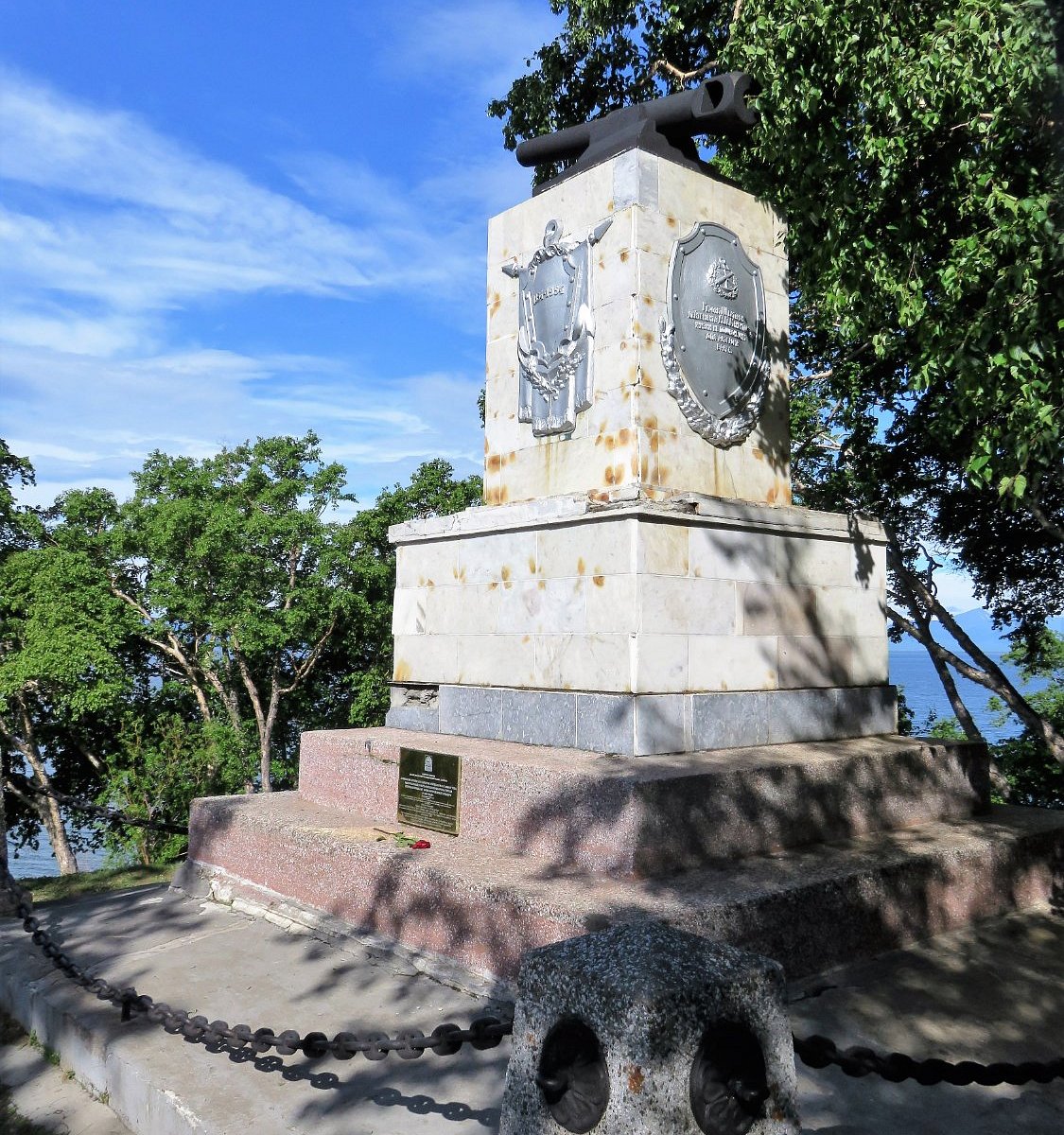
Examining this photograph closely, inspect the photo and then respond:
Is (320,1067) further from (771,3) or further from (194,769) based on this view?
(194,769)

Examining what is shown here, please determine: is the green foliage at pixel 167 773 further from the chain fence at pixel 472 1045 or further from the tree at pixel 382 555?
the chain fence at pixel 472 1045

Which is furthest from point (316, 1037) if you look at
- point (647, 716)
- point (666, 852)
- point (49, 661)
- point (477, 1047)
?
point (49, 661)

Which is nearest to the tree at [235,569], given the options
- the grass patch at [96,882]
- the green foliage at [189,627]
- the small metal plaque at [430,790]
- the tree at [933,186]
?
the green foliage at [189,627]

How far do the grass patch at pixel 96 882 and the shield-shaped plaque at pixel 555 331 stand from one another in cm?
508

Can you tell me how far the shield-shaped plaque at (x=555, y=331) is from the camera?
6.30 meters

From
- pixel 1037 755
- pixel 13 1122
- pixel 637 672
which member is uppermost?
pixel 637 672

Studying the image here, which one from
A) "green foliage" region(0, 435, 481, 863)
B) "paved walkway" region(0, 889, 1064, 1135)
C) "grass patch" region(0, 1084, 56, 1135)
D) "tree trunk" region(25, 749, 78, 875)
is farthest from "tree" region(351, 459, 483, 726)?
"grass patch" region(0, 1084, 56, 1135)

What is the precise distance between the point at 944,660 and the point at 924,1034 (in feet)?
34.4

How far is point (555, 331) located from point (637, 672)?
2.45m

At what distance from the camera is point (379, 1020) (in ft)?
13.6

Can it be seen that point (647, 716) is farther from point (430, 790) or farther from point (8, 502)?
point (8, 502)

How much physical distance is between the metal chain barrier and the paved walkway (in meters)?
0.79

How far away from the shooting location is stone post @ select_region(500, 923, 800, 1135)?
2062 millimetres

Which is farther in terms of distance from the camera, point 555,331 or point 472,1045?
point 555,331
